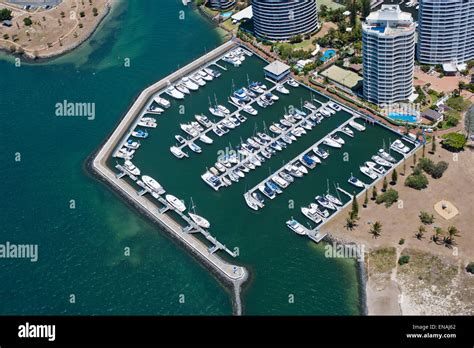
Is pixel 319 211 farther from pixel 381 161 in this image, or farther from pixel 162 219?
pixel 162 219

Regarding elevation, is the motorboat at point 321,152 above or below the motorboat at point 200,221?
above

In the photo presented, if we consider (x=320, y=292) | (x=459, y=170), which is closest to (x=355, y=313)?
(x=320, y=292)

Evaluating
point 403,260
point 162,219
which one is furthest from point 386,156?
point 162,219

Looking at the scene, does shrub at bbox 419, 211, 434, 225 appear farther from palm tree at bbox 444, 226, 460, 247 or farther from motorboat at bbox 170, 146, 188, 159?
motorboat at bbox 170, 146, 188, 159

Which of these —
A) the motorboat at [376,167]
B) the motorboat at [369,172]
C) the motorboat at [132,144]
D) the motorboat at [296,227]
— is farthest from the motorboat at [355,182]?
the motorboat at [132,144]

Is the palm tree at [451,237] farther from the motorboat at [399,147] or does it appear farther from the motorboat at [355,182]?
the motorboat at [399,147]

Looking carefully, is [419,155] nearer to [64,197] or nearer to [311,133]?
[311,133]

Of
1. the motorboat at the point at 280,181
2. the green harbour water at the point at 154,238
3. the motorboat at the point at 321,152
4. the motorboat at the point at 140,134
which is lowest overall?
the green harbour water at the point at 154,238
